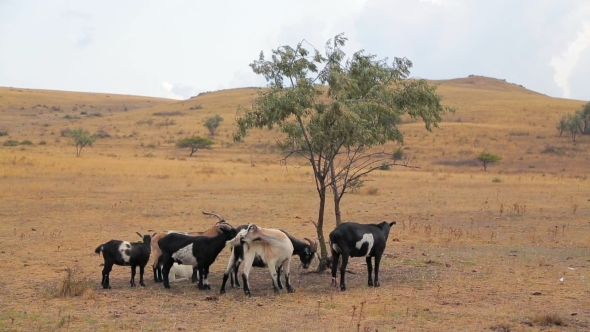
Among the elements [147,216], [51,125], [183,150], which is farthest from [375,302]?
[51,125]

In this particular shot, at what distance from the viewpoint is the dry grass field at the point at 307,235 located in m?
9.93

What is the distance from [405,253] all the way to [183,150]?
1792 inches

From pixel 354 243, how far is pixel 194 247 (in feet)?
9.93

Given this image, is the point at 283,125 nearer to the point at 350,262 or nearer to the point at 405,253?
the point at 350,262

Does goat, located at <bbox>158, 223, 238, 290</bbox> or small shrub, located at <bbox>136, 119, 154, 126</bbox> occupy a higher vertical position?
small shrub, located at <bbox>136, 119, 154, 126</bbox>

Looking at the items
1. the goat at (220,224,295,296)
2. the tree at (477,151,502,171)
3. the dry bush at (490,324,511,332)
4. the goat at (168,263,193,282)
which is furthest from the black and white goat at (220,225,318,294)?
the tree at (477,151,502,171)

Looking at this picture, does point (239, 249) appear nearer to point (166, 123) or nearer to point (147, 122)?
point (166, 123)

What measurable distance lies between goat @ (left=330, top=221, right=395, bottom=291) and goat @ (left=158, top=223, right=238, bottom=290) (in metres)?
1.96

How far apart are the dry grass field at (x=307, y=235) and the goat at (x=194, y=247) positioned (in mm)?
595

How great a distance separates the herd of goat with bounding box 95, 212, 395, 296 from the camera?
1161cm

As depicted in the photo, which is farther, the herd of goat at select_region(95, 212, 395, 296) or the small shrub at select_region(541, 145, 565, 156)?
the small shrub at select_region(541, 145, 565, 156)

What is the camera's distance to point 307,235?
18938mm

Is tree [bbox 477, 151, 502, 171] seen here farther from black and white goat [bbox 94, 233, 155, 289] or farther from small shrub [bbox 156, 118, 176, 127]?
small shrub [bbox 156, 118, 176, 127]

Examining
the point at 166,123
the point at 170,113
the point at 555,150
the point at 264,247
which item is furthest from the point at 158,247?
the point at 170,113
